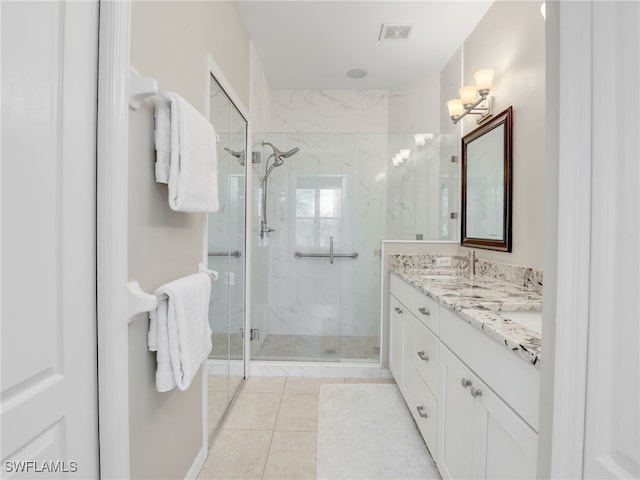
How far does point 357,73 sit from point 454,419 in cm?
287

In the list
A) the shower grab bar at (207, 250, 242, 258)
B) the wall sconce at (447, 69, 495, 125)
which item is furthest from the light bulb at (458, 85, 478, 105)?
the shower grab bar at (207, 250, 242, 258)

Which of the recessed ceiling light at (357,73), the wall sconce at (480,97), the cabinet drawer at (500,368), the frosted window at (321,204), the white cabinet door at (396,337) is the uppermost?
the recessed ceiling light at (357,73)

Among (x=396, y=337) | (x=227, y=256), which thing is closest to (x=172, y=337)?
(x=227, y=256)

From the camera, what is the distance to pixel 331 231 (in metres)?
3.00

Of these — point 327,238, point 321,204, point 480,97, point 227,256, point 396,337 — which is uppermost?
point 480,97

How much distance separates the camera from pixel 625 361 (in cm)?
53

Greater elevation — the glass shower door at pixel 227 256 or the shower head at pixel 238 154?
the shower head at pixel 238 154

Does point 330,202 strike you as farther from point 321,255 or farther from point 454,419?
point 454,419

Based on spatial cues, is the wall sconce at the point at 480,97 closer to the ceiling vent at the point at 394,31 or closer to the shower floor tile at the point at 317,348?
the ceiling vent at the point at 394,31

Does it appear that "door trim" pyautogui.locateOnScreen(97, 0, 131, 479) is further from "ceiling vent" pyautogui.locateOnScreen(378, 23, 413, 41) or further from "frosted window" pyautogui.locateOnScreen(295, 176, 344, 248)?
"frosted window" pyautogui.locateOnScreen(295, 176, 344, 248)

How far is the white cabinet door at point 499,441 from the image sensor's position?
0.87 meters

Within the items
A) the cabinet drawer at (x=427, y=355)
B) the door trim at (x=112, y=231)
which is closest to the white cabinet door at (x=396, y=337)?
the cabinet drawer at (x=427, y=355)

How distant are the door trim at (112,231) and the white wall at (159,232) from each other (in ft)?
0.35

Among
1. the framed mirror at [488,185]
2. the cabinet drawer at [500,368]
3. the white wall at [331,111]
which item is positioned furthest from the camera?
the white wall at [331,111]
